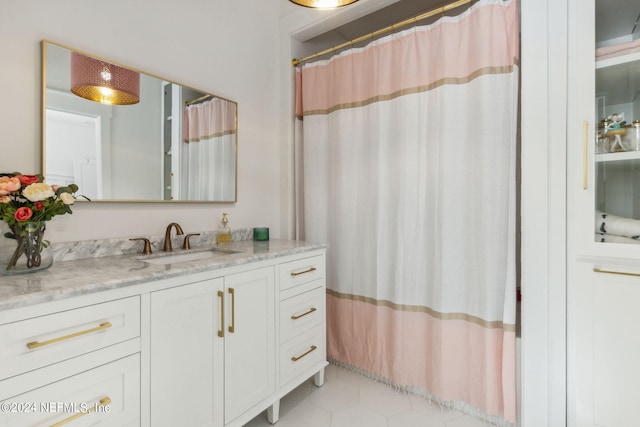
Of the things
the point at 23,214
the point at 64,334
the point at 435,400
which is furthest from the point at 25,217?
the point at 435,400

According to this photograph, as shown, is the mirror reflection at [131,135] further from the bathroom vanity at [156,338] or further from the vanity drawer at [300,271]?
the vanity drawer at [300,271]

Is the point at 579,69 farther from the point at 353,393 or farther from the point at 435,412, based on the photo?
the point at 353,393

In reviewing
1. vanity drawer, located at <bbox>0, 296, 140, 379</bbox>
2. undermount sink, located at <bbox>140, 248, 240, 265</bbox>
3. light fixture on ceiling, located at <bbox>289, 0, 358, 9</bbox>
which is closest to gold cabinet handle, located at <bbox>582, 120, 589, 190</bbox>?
light fixture on ceiling, located at <bbox>289, 0, 358, 9</bbox>

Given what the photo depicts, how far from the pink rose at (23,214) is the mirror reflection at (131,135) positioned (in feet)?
1.14

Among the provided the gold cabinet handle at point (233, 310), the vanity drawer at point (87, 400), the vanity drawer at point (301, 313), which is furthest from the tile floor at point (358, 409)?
the vanity drawer at point (87, 400)

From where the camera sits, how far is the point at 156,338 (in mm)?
1137

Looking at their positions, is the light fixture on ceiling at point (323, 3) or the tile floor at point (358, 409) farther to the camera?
the tile floor at point (358, 409)

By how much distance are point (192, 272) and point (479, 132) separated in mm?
1548

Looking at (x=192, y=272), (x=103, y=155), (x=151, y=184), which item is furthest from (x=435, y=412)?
(x=103, y=155)

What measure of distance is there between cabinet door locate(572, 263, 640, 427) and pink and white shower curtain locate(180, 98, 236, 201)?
78.0 inches

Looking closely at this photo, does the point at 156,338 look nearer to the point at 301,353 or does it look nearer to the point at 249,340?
the point at 249,340

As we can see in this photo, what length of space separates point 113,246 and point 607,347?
2282 millimetres

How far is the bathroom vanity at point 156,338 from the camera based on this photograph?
0.88 m

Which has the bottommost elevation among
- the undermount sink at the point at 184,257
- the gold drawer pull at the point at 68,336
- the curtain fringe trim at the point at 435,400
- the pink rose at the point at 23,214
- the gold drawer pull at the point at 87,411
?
the curtain fringe trim at the point at 435,400
